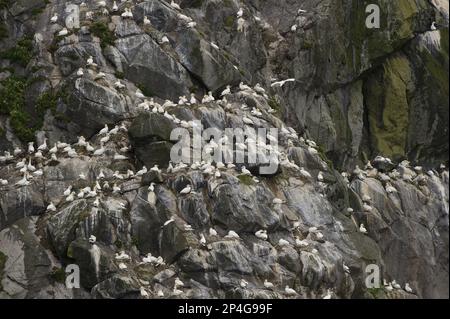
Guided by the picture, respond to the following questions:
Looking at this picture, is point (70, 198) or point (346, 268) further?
point (346, 268)

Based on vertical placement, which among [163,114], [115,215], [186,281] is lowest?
[186,281]

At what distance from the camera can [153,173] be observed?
128 ft

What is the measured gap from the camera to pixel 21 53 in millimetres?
44906

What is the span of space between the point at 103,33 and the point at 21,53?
12.6 ft

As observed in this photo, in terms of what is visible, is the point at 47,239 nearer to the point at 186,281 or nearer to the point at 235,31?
the point at 186,281

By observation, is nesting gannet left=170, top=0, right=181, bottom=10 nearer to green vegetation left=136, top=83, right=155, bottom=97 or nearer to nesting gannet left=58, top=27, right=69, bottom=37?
green vegetation left=136, top=83, right=155, bottom=97

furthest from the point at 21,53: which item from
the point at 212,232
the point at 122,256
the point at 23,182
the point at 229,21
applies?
the point at 212,232

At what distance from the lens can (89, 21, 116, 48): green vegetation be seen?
4475 centimetres

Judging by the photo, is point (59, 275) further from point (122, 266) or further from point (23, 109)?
point (23, 109)

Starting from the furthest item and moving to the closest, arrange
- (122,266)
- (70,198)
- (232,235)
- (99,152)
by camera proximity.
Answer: (99,152), (70,198), (232,235), (122,266)

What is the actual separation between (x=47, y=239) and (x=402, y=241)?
18.6 meters

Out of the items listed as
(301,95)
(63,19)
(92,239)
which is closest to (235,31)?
(301,95)

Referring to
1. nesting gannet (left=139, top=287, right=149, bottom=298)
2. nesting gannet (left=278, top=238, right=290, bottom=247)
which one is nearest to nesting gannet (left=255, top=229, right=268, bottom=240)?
nesting gannet (left=278, top=238, right=290, bottom=247)

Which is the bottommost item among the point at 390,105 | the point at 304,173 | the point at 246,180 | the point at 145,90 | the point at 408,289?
the point at 408,289
